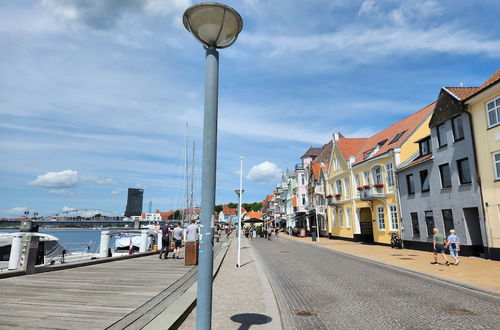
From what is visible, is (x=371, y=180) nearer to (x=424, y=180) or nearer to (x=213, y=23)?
(x=424, y=180)

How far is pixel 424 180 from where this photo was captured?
21844 mm

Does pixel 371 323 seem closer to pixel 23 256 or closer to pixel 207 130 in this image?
pixel 207 130

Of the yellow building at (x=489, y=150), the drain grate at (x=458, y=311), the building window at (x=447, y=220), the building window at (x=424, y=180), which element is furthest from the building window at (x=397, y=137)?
the drain grate at (x=458, y=311)

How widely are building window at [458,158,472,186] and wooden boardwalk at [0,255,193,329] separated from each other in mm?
16116

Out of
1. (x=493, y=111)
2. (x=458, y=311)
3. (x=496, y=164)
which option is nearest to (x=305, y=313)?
(x=458, y=311)

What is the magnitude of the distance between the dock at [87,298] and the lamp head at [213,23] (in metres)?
4.62

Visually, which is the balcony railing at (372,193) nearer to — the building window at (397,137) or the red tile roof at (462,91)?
the building window at (397,137)

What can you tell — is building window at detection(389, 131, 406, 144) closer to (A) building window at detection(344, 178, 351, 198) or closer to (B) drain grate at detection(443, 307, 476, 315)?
(A) building window at detection(344, 178, 351, 198)

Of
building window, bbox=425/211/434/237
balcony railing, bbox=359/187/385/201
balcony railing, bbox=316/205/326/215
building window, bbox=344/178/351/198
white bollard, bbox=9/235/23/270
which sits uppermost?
building window, bbox=344/178/351/198

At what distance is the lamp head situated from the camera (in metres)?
3.30

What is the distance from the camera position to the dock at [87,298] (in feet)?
18.0

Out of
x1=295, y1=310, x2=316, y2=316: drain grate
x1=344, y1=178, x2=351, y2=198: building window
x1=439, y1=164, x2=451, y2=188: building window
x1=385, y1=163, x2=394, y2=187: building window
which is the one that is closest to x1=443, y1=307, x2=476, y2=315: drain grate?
x1=295, y1=310, x2=316, y2=316: drain grate

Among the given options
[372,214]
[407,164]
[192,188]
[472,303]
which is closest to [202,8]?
[472,303]

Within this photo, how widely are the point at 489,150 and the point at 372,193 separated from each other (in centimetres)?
1111
